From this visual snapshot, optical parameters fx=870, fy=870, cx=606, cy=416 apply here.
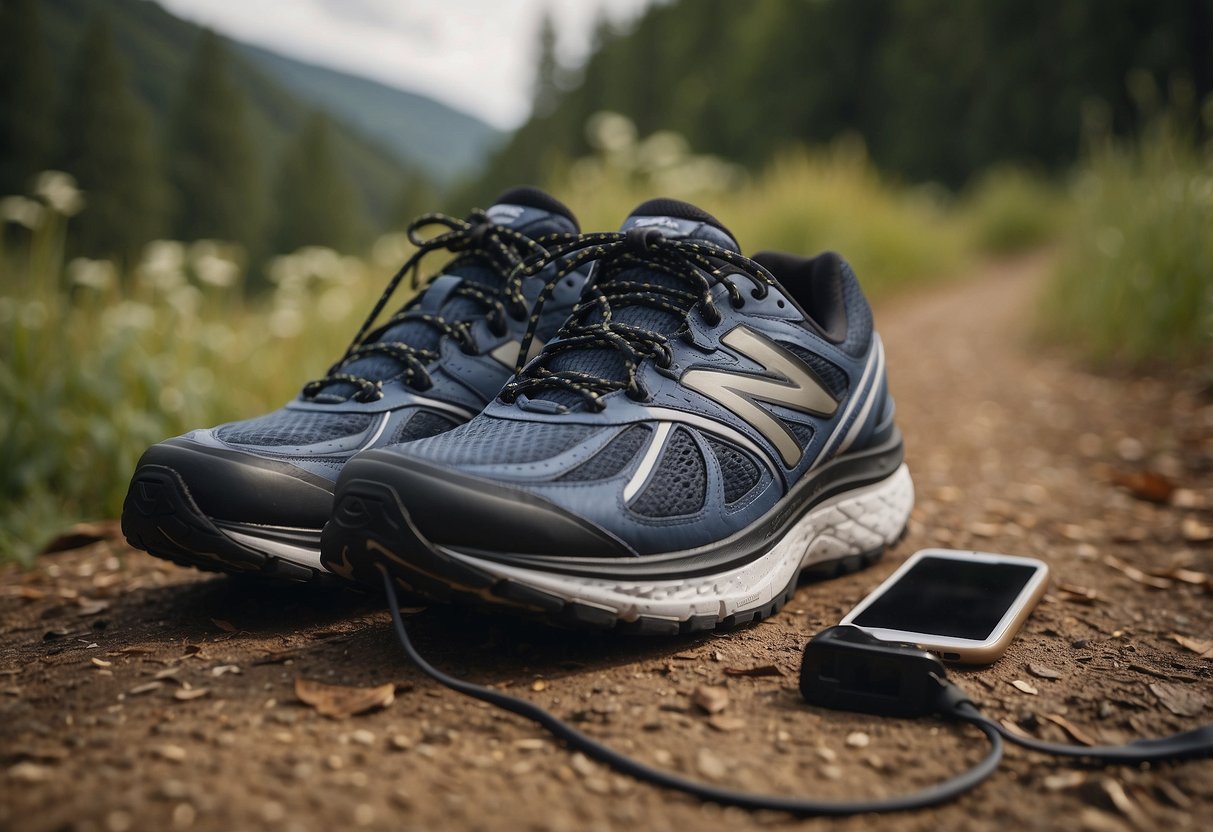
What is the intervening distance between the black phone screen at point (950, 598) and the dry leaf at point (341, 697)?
76 cm

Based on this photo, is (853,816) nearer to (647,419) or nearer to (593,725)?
(593,725)

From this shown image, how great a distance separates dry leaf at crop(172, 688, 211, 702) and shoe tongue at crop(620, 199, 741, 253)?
3.33 ft

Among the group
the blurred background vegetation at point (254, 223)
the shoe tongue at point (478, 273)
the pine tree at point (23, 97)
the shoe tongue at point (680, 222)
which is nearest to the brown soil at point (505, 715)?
the shoe tongue at point (478, 273)

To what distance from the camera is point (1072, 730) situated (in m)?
1.17

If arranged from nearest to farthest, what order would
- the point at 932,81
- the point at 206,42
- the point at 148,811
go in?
the point at 148,811 → the point at 206,42 → the point at 932,81

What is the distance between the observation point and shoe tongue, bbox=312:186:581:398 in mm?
1669

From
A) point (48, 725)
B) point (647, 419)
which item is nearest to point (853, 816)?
point (647, 419)

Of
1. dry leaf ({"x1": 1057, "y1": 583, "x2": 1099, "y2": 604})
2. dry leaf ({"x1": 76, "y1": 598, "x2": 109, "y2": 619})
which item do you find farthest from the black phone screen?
dry leaf ({"x1": 76, "y1": 598, "x2": 109, "y2": 619})

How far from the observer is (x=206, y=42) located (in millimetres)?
5371

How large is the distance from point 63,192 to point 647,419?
3076 millimetres

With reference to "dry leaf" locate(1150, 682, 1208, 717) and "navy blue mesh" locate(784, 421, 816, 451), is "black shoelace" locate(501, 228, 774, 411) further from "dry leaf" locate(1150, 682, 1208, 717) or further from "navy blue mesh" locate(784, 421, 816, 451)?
"dry leaf" locate(1150, 682, 1208, 717)

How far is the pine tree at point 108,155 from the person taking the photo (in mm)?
5113

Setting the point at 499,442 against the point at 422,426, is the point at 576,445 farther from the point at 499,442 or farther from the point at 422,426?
the point at 422,426

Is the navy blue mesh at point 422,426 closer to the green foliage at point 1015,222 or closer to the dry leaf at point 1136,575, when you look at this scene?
the dry leaf at point 1136,575
